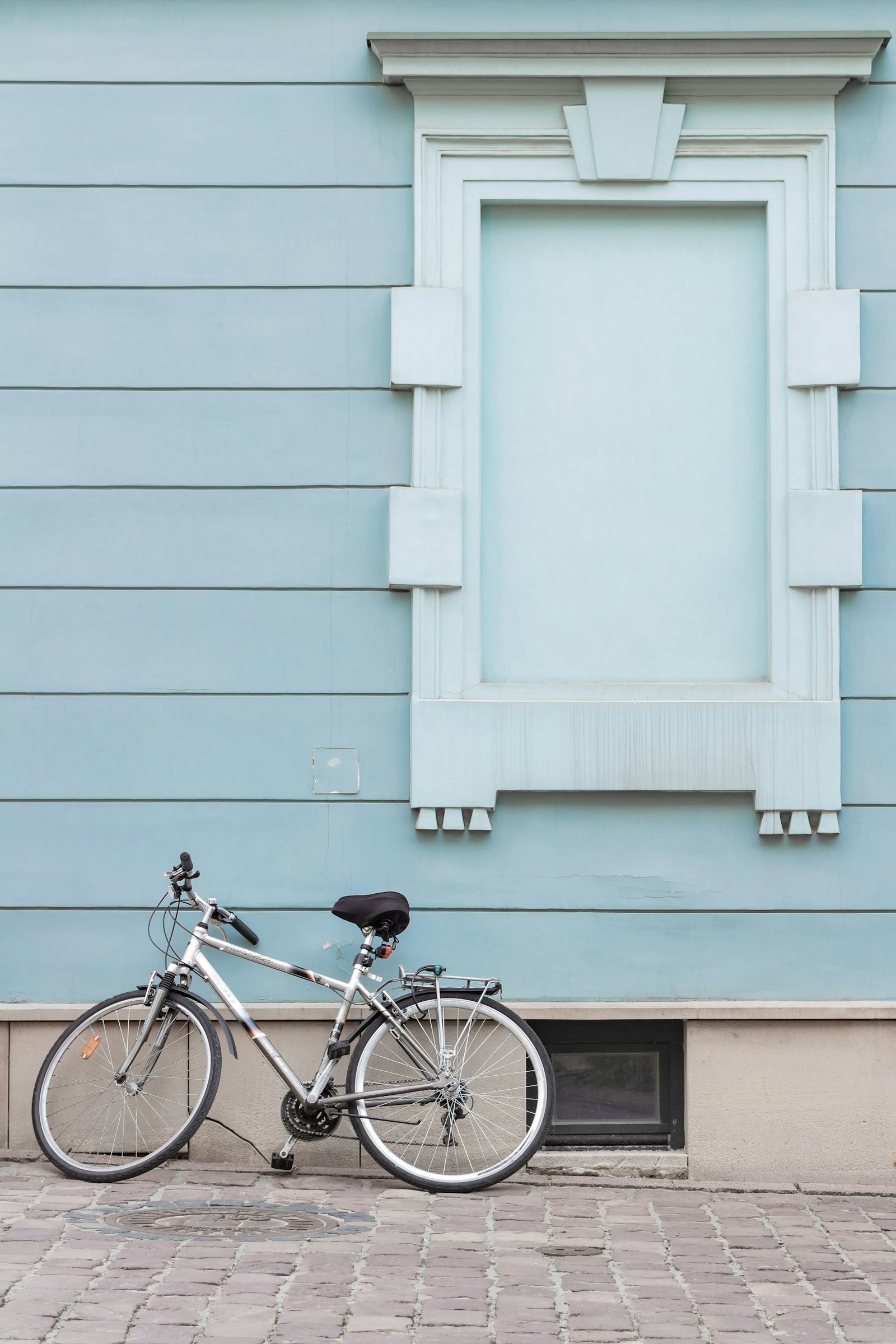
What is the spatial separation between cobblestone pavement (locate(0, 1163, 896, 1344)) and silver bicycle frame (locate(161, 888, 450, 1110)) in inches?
13.4

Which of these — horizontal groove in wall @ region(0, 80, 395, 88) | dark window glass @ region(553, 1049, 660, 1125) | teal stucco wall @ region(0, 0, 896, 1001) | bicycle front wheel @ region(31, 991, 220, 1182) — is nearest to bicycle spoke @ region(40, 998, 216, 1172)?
bicycle front wheel @ region(31, 991, 220, 1182)

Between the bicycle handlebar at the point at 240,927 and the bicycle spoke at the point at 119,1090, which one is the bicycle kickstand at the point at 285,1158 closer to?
the bicycle spoke at the point at 119,1090

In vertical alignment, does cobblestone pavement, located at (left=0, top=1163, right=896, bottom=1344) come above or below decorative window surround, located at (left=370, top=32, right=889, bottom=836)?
below

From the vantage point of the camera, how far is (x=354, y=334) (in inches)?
216

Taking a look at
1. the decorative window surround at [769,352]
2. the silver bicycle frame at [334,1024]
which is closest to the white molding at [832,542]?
the decorative window surround at [769,352]

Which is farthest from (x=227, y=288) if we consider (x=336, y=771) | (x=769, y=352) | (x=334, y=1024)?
(x=334, y=1024)

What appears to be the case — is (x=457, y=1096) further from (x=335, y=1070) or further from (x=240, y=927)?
(x=240, y=927)

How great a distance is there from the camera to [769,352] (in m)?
5.50

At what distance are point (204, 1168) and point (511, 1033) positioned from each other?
130 cm

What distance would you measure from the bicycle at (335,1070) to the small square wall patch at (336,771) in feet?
1.67

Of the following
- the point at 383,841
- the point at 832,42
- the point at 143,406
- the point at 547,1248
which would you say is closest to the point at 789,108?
the point at 832,42

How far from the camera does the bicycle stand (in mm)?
5004

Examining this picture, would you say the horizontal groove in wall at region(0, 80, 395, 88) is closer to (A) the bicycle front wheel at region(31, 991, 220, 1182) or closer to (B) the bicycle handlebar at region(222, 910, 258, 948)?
(B) the bicycle handlebar at region(222, 910, 258, 948)

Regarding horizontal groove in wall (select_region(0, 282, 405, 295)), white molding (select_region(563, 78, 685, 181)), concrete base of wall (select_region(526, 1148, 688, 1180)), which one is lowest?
concrete base of wall (select_region(526, 1148, 688, 1180))
